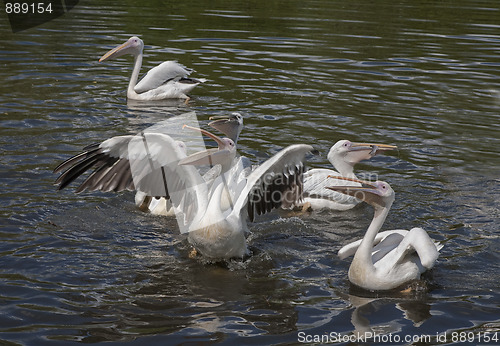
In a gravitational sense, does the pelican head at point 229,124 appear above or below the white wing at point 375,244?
above

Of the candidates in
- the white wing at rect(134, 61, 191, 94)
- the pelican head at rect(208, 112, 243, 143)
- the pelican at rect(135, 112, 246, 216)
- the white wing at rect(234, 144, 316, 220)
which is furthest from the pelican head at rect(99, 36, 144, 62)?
the white wing at rect(234, 144, 316, 220)

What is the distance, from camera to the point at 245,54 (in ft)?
37.7

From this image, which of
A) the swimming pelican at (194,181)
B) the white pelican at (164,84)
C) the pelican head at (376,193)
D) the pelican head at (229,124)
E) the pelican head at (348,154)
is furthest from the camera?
the white pelican at (164,84)

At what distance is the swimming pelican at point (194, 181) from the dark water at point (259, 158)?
0.23 metres

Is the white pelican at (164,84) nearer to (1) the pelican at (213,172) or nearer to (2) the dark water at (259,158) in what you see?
(2) the dark water at (259,158)

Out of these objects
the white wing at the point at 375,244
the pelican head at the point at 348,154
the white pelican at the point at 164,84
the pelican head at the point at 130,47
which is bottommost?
the white wing at the point at 375,244

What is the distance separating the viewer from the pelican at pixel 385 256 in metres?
4.80

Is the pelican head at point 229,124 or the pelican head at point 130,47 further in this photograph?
the pelican head at point 130,47

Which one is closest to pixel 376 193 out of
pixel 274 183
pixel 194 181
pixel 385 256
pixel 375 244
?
pixel 385 256

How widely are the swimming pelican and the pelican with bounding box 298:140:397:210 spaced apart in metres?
0.61

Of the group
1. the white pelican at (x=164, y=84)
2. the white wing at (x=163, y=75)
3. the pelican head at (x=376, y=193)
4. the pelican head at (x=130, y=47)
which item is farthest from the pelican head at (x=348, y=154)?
the pelican head at (x=130, y=47)

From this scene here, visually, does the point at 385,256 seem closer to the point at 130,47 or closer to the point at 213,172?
the point at 213,172

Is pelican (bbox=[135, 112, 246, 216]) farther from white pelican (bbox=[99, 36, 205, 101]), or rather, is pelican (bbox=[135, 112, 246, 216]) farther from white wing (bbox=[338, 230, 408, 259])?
white pelican (bbox=[99, 36, 205, 101])

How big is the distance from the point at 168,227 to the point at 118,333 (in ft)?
6.14
